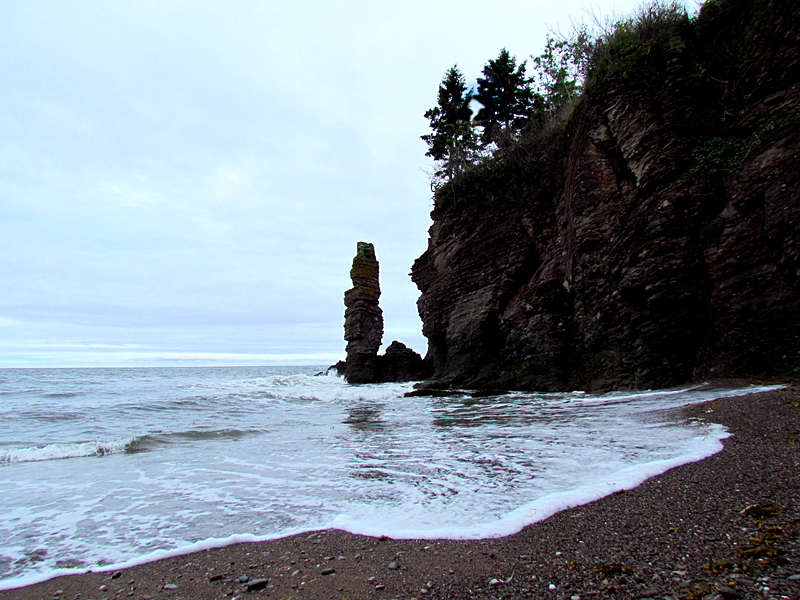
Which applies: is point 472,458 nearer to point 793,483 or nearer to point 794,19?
point 793,483

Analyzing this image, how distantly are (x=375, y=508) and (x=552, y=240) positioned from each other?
13.9 metres

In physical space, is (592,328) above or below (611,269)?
below

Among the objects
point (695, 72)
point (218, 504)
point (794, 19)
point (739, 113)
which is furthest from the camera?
point (695, 72)

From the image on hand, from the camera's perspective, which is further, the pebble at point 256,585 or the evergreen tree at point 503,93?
Answer: the evergreen tree at point 503,93

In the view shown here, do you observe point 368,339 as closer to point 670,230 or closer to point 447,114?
point 447,114

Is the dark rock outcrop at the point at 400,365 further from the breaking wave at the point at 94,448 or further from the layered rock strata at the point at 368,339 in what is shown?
the breaking wave at the point at 94,448

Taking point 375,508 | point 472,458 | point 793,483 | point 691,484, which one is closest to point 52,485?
point 375,508

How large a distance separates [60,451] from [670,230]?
13.3 m

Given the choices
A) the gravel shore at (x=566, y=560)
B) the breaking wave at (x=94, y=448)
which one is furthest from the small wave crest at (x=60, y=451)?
the gravel shore at (x=566, y=560)

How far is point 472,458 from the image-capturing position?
5.14 metres

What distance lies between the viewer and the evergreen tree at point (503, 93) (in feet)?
80.3

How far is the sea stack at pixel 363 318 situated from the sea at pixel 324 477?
18.3 m

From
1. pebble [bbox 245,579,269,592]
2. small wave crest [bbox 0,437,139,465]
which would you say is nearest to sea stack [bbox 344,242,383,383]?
small wave crest [bbox 0,437,139,465]

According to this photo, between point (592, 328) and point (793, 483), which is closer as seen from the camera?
point (793, 483)
